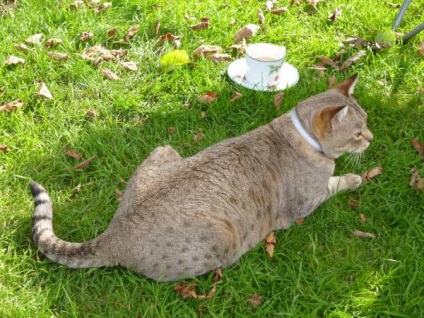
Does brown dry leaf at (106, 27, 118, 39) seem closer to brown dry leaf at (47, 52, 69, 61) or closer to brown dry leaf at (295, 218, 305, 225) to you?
brown dry leaf at (47, 52, 69, 61)

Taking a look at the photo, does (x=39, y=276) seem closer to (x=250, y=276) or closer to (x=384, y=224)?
(x=250, y=276)

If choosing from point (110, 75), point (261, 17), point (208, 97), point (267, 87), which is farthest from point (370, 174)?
point (110, 75)

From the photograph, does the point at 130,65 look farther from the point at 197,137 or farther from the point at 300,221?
the point at 300,221

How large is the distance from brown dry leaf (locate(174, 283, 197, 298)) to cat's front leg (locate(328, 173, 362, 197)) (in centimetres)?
128

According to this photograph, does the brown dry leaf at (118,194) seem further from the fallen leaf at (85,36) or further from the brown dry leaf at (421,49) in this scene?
the brown dry leaf at (421,49)

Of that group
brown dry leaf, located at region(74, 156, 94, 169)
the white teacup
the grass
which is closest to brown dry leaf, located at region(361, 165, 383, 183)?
the grass

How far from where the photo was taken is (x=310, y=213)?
3.88 m

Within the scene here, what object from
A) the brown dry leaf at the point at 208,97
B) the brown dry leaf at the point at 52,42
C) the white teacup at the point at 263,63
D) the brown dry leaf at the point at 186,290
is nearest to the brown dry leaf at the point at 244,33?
the white teacup at the point at 263,63

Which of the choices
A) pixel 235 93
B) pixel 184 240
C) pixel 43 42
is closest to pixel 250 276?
pixel 184 240

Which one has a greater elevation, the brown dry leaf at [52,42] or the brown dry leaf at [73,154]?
the brown dry leaf at [52,42]

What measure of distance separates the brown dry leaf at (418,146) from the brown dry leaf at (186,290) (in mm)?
2207

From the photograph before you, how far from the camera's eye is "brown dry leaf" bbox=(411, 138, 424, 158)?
4.32 metres

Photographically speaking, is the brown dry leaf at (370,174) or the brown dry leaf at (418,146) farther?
the brown dry leaf at (418,146)

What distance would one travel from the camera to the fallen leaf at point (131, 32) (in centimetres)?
538
